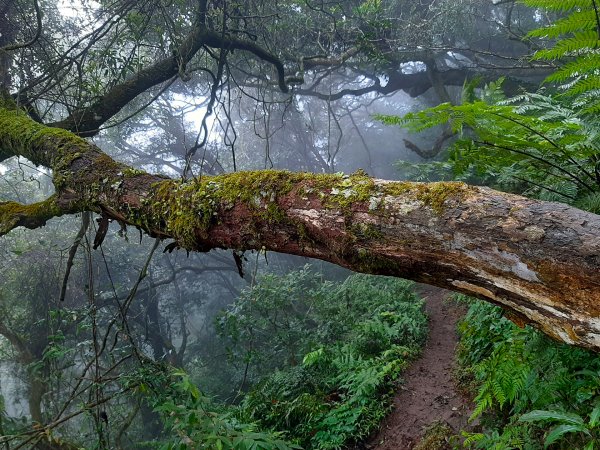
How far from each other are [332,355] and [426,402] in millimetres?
1929

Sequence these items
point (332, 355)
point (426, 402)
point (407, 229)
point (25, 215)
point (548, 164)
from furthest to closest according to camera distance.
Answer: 1. point (332, 355)
2. point (426, 402)
3. point (25, 215)
4. point (548, 164)
5. point (407, 229)

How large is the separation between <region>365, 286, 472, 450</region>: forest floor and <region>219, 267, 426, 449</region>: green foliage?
0.15 meters

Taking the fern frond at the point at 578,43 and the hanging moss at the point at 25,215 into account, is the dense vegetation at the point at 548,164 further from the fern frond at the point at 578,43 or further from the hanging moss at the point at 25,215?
the hanging moss at the point at 25,215

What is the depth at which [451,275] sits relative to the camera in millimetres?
1400

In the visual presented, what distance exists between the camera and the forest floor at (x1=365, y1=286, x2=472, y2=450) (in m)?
4.35

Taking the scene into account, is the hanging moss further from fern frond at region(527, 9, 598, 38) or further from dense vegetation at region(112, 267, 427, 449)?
fern frond at region(527, 9, 598, 38)

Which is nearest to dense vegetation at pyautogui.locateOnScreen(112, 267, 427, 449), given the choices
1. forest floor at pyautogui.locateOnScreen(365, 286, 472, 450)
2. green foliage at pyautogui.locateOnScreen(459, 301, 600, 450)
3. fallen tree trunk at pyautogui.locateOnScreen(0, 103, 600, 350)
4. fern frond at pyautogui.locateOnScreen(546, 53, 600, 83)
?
forest floor at pyautogui.locateOnScreen(365, 286, 472, 450)

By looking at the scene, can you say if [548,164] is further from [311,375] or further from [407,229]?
[311,375]

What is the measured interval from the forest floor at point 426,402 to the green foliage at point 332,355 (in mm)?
154

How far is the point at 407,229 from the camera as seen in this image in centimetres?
146

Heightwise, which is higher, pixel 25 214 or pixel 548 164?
pixel 25 214

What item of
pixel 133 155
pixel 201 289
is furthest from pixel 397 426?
pixel 133 155

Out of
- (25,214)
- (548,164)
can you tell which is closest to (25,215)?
(25,214)

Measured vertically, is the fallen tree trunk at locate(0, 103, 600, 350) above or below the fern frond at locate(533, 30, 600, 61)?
below
